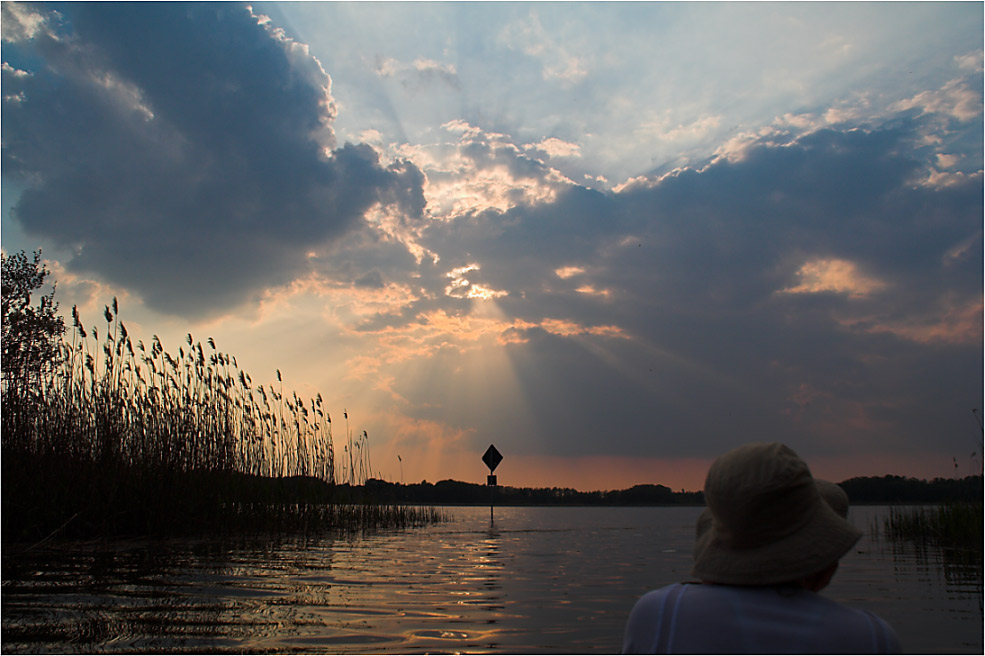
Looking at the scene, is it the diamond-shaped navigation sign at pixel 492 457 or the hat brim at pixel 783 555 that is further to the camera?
the diamond-shaped navigation sign at pixel 492 457

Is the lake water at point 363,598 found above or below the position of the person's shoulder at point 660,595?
below

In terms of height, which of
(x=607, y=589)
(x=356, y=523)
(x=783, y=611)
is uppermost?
(x=783, y=611)

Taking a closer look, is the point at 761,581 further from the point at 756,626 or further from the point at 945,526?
the point at 945,526

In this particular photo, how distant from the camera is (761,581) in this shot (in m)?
1.46

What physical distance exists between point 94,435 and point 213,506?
2105 millimetres

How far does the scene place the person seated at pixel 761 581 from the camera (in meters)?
1.38

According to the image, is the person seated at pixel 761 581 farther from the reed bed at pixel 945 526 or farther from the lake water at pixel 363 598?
the reed bed at pixel 945 526

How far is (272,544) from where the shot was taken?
9672 mm

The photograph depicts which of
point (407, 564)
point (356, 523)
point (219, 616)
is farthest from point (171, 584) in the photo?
point (356, 523)

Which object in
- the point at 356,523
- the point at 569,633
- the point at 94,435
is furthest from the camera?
the point at 356,523

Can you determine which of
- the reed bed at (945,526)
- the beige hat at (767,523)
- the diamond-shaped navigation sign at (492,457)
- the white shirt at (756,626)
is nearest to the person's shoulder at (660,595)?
the white shirt at (756,626)

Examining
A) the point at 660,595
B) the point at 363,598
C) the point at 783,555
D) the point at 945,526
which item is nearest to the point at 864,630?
the point at 783,555

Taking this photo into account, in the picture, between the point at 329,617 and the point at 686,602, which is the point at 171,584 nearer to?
the point at 329,617

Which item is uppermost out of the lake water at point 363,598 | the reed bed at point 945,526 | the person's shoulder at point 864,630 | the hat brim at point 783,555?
the hat brim at point 783,555
